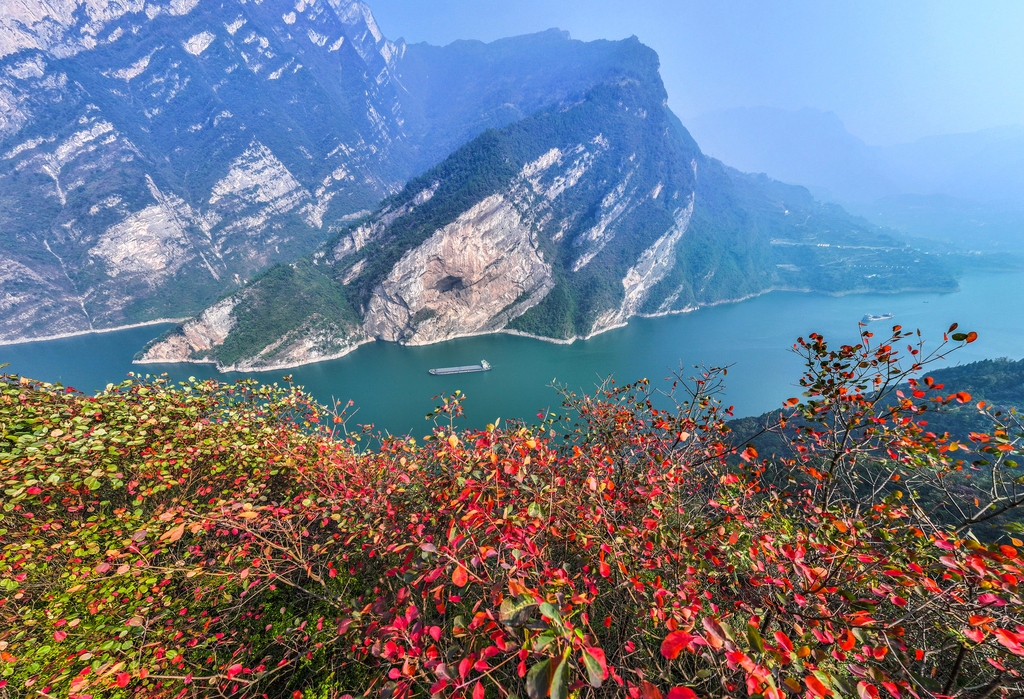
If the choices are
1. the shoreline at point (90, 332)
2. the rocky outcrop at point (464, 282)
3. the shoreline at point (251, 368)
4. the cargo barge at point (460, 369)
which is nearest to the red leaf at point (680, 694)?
the cargo barge at point (460, 369)

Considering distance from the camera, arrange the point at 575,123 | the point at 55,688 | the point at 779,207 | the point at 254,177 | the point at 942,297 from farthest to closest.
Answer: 1. the point at 779,207
2. the point at 254,177
3. the point at 575,123
4. the point at 942,297
5. the point at 55,688

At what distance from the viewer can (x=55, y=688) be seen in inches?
95.2

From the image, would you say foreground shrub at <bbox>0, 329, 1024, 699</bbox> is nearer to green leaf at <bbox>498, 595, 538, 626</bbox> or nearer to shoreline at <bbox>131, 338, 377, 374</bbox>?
green leaf at <bbox>498, 595, 538, 626</bbox>

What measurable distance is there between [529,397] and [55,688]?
40251 mm

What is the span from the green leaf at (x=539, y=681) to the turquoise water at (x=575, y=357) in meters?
31.1

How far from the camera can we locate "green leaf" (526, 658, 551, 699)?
112 cm

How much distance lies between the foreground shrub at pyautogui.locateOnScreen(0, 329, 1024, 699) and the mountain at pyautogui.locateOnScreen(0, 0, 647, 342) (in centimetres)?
10348

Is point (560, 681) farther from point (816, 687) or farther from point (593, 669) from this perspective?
point (816, 687)

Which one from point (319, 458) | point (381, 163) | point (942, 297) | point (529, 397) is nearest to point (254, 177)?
point (381, 163)

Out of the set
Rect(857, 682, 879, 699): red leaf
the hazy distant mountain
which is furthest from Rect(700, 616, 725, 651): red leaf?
the hazy distant mountain

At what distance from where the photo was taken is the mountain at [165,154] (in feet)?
270

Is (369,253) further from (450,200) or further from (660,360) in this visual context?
(660,360)

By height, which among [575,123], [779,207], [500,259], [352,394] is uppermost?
[575,123]

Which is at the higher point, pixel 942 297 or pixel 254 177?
pixel 254 177
